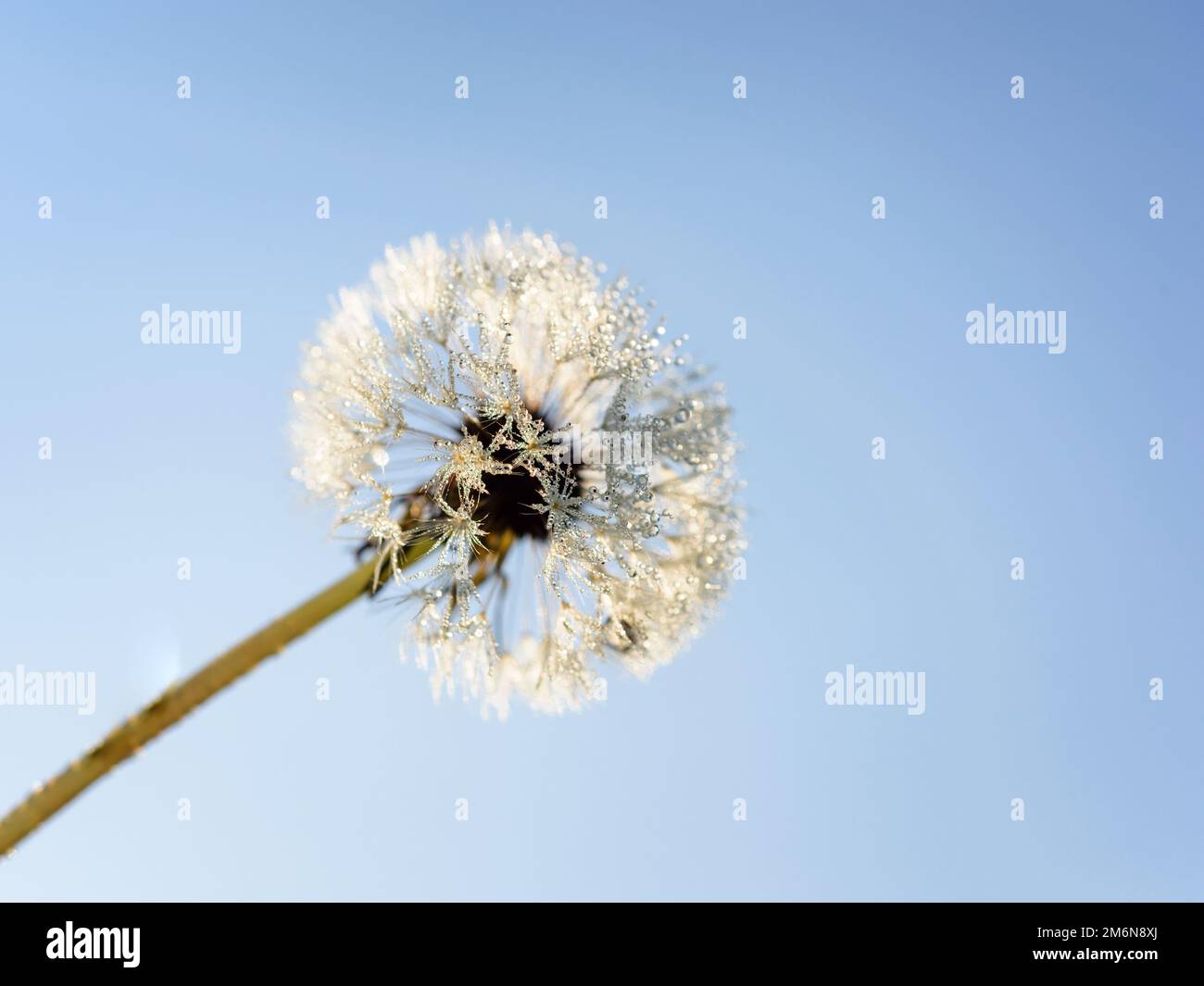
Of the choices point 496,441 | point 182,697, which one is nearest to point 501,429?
point 496,441

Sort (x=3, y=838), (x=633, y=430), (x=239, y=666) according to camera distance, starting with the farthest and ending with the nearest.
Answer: (x=633, y=430) < (x=239, y=666) < (x=3, y=838)

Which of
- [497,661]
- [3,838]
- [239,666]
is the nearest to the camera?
[3,838]

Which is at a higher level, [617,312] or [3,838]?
[617,312]

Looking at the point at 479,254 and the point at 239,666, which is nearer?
the point at 239,666

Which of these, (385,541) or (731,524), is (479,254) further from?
(731,524)

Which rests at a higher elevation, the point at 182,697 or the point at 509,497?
the point at 509,497

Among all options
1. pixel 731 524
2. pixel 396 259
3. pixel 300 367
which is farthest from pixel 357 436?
pixel 731 524

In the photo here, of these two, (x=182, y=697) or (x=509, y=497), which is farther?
(x=509, y=497)

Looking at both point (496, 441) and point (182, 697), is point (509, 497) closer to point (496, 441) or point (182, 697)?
point (496, 441)
